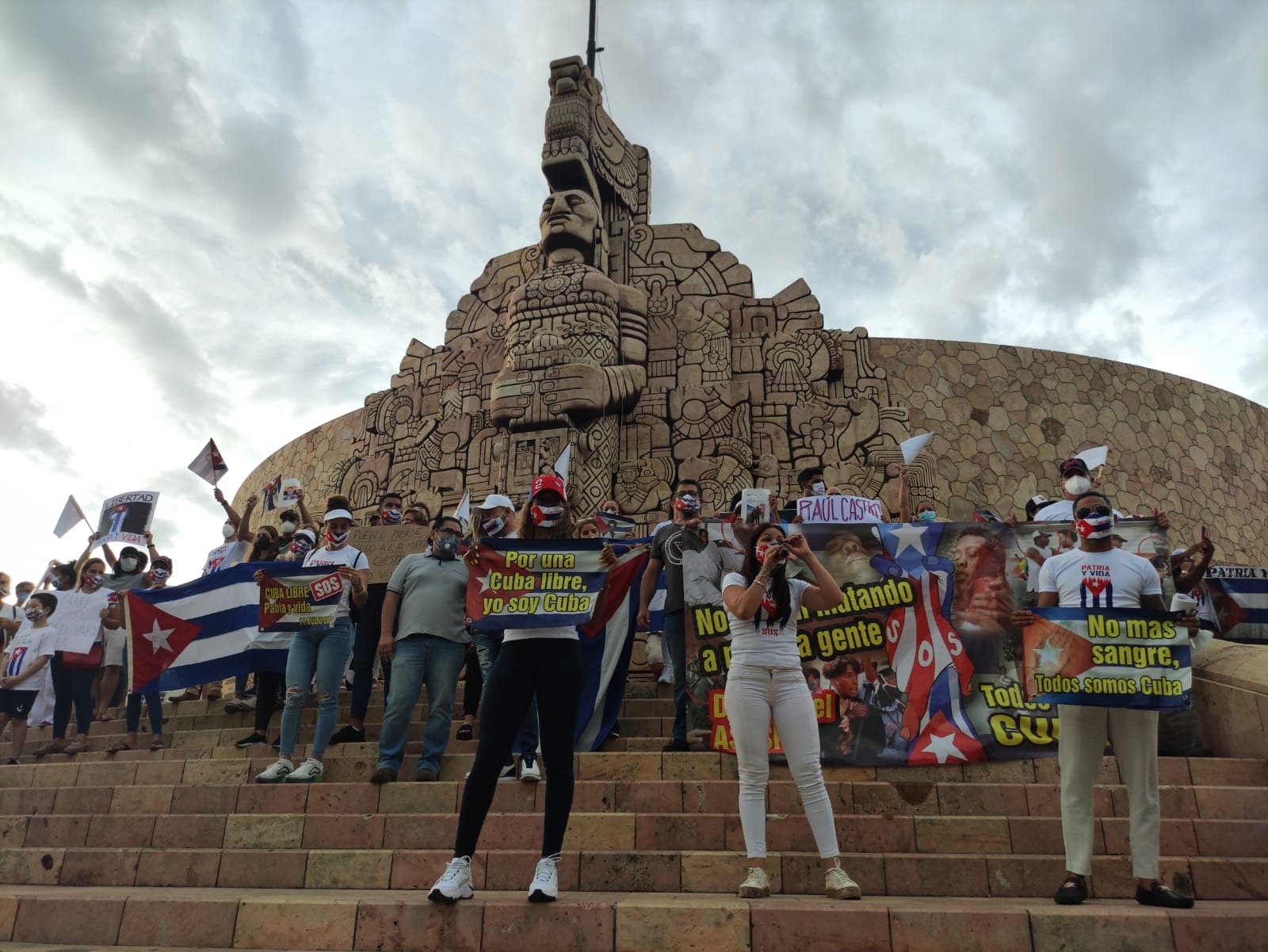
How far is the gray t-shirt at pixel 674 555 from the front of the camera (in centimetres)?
565

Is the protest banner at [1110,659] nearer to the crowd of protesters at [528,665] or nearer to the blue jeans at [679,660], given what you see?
the crowd of protesters at [528,665]

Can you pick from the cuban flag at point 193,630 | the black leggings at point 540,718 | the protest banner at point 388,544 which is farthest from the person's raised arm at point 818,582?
the cuban flag at point 193,630

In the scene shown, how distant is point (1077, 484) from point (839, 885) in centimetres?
418

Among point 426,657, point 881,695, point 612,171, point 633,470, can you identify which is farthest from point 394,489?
point 881,695

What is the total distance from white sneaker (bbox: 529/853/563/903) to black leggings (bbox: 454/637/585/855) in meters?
0.04

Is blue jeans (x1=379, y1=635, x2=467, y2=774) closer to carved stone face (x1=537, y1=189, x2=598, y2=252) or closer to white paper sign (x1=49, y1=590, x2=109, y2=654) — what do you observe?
white paper sign (x1=49, y1=590, x2=109, y2=654)

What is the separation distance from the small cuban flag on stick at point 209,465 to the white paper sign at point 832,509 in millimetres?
6236

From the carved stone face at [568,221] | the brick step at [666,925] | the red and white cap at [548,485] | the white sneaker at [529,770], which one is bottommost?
the brick step at [666,925]

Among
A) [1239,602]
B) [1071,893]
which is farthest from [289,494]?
[1239,602]

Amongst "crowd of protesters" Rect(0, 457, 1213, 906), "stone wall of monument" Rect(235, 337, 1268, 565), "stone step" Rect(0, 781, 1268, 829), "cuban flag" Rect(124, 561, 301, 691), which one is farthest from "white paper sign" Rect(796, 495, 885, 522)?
"stone wall of monument" Rect(235, 337, 1268, 565)

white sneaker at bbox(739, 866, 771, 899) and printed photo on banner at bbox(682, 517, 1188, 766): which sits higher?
printed photo on banner at bbox(682, 517, 1188, 766)

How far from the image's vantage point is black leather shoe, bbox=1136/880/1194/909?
3297mm

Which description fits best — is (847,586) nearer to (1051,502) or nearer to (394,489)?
(1051,502)

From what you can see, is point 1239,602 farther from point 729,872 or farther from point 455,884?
point 455,884
